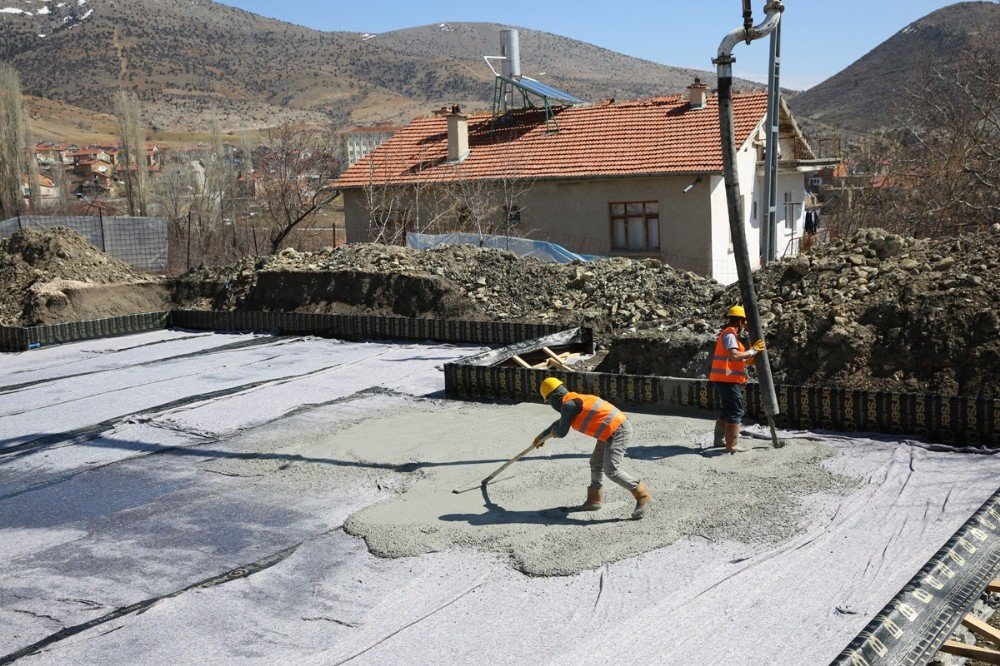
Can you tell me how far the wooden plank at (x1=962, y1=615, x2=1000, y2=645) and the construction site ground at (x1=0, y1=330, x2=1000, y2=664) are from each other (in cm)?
68

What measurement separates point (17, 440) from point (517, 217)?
1700 cm

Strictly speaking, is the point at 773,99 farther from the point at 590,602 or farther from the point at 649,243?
the point at 649,243

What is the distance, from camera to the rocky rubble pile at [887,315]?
426 inches

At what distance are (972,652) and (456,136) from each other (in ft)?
81.9

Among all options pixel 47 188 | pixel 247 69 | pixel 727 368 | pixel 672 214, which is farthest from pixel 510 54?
pixel 247 69

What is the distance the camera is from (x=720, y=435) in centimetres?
974

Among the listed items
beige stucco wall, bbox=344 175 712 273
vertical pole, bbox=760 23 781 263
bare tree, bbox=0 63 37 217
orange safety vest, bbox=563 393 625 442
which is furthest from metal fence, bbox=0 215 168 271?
orange safety vest, bbox=563 393 625 442

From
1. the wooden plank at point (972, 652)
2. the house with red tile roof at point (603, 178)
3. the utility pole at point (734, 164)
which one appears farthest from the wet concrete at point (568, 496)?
the house with red tile roof at point (603, 178)

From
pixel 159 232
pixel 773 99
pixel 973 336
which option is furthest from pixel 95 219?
pixel 973 336

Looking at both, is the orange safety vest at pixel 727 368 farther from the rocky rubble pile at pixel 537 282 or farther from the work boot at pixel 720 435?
the rocky rubble pile at pixel 537 282

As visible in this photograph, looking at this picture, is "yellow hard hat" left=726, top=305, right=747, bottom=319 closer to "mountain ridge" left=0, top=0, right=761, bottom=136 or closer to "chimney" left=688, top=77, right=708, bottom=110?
"chimney" left=688, top=77, right=708, bottom=110

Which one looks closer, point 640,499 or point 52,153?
point 640,499

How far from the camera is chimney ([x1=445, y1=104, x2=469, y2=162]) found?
28516 millimetres

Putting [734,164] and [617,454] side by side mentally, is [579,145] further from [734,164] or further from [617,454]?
[617,454]
